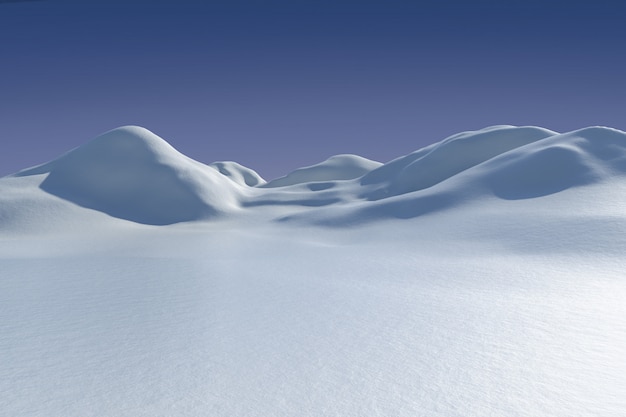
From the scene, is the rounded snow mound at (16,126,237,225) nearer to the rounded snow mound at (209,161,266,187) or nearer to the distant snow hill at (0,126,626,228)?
the distant snow hill at (0,126,626,228)

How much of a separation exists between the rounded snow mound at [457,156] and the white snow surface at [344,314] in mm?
Answer: 23192

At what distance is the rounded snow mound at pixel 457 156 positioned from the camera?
54.3 m

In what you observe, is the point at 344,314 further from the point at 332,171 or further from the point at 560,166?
the point at 332,171

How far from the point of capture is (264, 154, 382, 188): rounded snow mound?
378 feet

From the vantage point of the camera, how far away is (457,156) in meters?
56.3

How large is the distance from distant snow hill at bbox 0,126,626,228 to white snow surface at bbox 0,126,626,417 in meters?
0.96

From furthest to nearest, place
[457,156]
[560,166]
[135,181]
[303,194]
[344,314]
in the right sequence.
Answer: [303,194], [457,156], [135,181], [560,166], [344,314]

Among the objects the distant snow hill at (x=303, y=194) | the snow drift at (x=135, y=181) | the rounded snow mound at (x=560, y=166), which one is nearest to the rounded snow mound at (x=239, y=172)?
the distant snow hill at (x=303, y=194)

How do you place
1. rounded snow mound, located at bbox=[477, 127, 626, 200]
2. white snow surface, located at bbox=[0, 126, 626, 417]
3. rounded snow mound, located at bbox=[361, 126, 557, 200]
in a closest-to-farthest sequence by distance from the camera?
white snow surface, located at bbox=[0, 126, 626, 417]
rounded snow mound, located at bbox=[477, 127, 626, 200]
rounded snow mound, located at bbox=[361, 126, 557, 200]

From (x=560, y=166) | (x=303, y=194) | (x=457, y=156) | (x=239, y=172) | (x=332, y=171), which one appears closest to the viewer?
(x=560, y=166)

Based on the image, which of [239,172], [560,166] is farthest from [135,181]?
[239,172]

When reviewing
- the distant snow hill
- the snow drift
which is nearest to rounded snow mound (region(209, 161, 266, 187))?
the distant snow hill

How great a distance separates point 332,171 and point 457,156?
6170 cm

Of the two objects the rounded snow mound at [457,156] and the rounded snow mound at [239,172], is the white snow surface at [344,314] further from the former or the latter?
the rounded snow mound at [239,172]
